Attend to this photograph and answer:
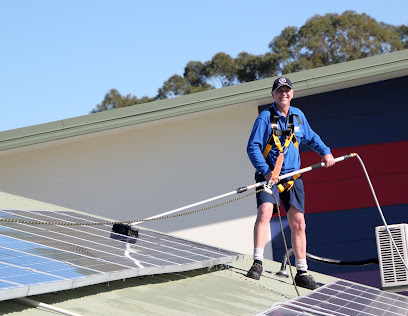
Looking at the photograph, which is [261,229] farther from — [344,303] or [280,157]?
[344,303]

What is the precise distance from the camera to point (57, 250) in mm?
4688

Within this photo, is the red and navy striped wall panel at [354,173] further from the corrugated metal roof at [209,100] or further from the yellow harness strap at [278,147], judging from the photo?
the yellow harness strap at [278,147]

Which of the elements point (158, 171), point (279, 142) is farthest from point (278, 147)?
point (158, 171)

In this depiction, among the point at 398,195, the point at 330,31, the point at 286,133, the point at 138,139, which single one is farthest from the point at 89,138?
the point at 330,31

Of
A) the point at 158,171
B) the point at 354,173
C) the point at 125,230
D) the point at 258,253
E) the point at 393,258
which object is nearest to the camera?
the point at 125,230

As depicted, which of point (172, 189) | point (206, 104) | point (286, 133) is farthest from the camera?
point (172, 189)

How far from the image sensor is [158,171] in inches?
445

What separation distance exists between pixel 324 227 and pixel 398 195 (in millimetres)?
1120

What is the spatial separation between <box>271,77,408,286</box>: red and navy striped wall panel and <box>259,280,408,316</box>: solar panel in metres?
4.58

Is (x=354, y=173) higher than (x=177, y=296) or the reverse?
higher

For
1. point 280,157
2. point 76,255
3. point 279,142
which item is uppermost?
point 279,142

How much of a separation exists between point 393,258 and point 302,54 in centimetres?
3754

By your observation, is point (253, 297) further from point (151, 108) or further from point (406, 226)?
point (151, 108)

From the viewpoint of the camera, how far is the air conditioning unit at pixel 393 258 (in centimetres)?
700
